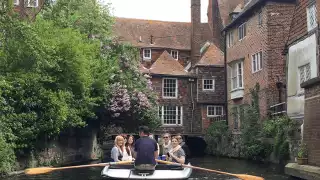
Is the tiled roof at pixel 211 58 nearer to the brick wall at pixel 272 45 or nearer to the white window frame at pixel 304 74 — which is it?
the brick wall at pixel 272 45

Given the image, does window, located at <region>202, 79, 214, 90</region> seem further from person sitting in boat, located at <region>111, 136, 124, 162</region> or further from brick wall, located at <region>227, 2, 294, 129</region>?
person sitting in boat, located at <region>111, 136, 124, 162</region>

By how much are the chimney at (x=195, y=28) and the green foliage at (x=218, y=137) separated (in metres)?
9.25

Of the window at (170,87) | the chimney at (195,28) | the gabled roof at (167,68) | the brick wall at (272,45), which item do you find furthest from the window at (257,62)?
the chimney at (195,28)

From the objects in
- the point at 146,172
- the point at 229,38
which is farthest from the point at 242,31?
the point at 146,172

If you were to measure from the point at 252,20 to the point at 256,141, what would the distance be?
30.3 ft

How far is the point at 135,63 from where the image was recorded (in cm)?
3559

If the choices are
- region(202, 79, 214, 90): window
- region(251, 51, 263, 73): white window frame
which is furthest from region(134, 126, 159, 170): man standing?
region(202, 79, 214, 90): window

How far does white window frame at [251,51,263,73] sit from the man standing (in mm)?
19185

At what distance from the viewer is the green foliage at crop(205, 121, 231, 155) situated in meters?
34.9

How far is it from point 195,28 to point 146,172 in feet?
107

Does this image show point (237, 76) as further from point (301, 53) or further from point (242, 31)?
point (301, 53)

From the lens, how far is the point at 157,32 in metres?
51.5

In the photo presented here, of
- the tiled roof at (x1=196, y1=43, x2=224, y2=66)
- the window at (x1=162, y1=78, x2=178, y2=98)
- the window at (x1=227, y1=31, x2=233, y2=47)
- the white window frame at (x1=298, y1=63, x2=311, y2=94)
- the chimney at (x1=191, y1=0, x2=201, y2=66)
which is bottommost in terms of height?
the white window frame at (x1=298, y1=63, x2=311, y2=94)

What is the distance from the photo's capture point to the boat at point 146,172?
1235cm
